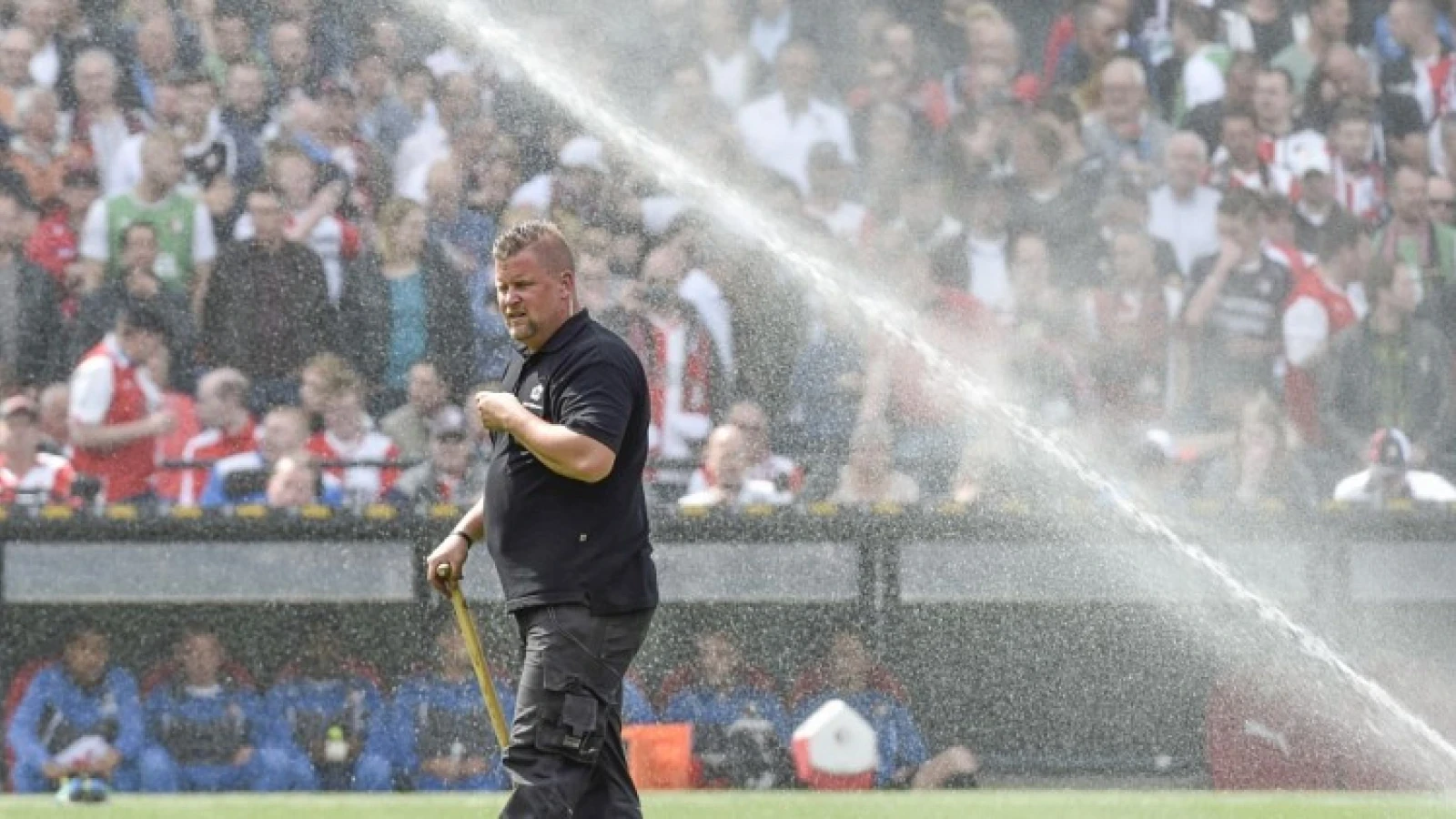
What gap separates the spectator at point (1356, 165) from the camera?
1370 cm

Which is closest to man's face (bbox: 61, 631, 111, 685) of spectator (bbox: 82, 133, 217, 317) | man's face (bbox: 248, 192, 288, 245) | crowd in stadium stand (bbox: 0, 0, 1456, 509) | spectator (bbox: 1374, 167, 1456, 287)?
crowd in stadium stand (bbox: 0, 0, 1456, 509)

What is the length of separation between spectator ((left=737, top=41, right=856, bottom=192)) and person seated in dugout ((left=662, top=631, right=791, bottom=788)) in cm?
335

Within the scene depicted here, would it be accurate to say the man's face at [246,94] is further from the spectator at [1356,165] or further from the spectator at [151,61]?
the spectator at [1356,165]

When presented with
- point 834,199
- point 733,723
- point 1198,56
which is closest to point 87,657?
point 733,723

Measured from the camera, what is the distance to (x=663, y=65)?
525 inches

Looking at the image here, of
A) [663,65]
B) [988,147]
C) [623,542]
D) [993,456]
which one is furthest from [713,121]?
[623,542]

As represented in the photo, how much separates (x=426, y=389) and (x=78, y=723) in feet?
7.20

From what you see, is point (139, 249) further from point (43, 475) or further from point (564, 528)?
point (564, 528)

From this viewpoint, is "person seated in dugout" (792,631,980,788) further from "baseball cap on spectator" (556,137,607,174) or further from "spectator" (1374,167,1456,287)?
"spectator" (1374,167,1456,287)

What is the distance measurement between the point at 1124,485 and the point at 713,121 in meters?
3.17

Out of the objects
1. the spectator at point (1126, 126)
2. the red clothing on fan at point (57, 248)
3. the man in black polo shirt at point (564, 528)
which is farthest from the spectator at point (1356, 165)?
the man in black polo shirt at point (564, 528)

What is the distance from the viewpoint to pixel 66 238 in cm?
1215

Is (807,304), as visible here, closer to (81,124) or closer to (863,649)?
(863,649)

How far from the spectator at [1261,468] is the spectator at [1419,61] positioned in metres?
3.00
